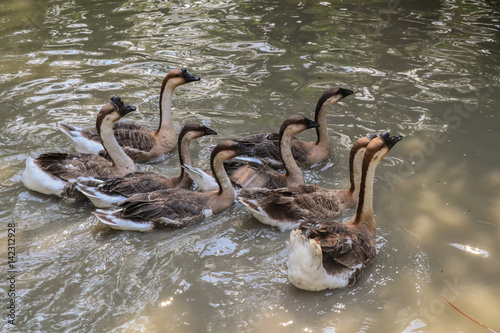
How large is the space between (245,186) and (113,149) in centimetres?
210

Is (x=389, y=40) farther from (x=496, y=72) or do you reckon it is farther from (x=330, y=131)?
(x=330, y=131)

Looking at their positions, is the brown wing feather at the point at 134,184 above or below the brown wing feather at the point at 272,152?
above

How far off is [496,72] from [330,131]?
13.8 feet

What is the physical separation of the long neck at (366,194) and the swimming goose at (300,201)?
76 cm

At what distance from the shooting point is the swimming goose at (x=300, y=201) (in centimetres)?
651

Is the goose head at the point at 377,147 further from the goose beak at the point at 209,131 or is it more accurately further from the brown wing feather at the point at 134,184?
the brown wing feather at the point at 134,184

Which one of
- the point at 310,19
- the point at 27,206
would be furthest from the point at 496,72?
the point at 27,206

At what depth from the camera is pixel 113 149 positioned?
7.61m

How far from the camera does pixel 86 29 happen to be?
13.6 m

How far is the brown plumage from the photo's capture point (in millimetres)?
7387

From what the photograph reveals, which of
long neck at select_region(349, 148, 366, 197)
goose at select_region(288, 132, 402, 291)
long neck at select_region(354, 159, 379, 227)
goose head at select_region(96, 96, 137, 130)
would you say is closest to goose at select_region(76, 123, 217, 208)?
goose head at select_region(96, 96, 137, 130)

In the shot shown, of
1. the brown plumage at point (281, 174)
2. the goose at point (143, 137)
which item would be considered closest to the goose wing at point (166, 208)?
the brown plumage at point (281, 174)

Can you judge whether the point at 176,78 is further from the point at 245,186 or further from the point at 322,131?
the point at 322,131

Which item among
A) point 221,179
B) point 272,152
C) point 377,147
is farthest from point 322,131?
point 377,147
